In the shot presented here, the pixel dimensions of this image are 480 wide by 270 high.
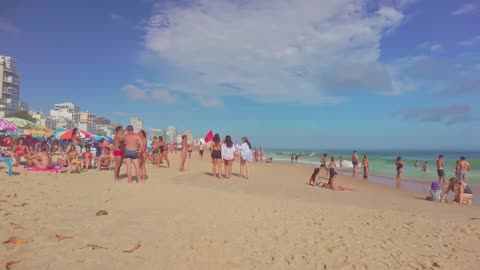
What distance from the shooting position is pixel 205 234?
5.04m

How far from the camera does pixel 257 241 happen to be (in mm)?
4918

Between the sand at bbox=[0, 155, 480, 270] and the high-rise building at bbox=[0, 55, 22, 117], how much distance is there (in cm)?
8092

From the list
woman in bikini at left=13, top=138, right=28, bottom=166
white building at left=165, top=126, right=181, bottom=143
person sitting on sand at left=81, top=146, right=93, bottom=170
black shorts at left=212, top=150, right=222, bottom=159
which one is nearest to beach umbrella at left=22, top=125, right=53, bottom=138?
woman in bikini at left=13, top=138, right=28, bottom=166

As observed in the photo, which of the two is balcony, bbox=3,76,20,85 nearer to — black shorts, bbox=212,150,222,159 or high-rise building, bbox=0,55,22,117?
high-rise building, bbox=0,55,22,117

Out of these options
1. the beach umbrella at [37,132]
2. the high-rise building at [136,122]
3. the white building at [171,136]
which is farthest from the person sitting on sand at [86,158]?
the high-rise building at [136,122]

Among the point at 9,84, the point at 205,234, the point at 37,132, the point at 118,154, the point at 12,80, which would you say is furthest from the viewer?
the point at 12,80

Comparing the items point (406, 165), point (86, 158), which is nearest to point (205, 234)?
point (86, 158)

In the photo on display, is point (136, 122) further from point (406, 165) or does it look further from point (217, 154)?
point (217, 154)

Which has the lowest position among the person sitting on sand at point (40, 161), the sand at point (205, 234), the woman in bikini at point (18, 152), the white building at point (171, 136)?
the sand at point (205, 234)

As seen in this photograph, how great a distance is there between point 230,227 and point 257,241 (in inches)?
29.1

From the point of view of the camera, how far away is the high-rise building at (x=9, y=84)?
250ft

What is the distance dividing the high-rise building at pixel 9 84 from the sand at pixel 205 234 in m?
80.9

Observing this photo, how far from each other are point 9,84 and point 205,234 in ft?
299

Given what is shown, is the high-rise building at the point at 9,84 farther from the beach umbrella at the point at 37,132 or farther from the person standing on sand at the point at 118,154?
the person standing on sand at the point at 118,154
